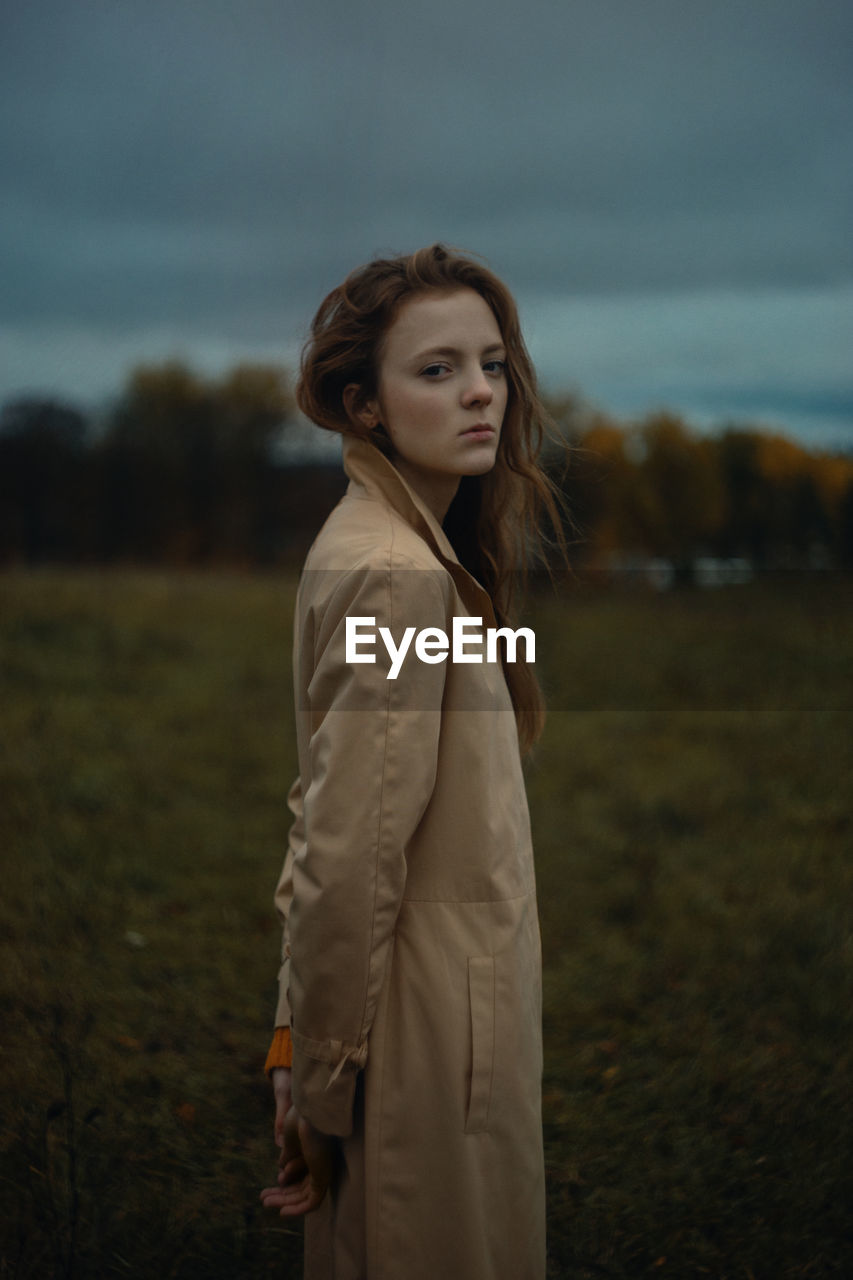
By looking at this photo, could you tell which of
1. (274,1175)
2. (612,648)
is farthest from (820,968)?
(612,648)

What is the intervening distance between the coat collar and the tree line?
5.55m

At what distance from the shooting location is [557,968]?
4328 millimetres

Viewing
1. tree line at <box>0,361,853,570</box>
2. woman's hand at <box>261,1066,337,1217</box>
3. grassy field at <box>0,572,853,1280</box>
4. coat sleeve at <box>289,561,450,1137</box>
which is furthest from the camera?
tree line at <box>0,361,853,570</box>

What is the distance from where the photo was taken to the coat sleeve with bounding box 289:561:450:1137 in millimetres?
1465

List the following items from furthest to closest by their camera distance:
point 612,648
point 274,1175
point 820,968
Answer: point 612,648 → point 820,968 → point 274,1175

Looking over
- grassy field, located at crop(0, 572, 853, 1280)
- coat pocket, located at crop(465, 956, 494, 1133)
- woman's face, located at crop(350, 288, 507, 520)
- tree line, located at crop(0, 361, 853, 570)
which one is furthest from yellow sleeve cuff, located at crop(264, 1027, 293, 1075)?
tree line, located at crop(0, 361, 853, 570)

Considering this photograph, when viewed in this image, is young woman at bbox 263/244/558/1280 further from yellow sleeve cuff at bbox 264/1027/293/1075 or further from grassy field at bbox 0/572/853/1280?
grassy field at bbox 0/572/853/1280

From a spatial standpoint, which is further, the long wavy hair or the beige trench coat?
the long wavy hair

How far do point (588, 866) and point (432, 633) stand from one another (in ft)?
14.1

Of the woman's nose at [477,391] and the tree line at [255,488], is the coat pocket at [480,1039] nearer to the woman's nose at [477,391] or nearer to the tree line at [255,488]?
the woman's nose at [477,391]

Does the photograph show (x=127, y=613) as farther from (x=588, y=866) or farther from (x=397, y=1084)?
(x=397, y=1084)

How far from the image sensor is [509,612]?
2.02 metres

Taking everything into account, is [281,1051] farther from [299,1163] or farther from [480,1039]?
[480,1039]

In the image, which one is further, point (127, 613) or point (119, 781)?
point (127, 613)
